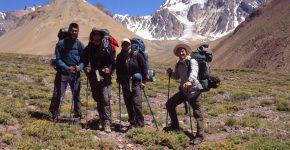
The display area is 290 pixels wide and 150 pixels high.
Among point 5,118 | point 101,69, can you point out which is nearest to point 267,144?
point 101,69

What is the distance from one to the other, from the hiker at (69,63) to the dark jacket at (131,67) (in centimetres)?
117

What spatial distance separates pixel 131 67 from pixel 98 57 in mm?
1023

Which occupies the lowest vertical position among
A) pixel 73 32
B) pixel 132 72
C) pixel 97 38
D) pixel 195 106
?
pixel 195 106

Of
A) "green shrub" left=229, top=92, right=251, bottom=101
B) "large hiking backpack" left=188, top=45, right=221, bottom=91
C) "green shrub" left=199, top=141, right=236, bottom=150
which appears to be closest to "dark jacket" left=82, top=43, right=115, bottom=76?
"large hiking backpack" left=188, top=45, right=221, bottom=91

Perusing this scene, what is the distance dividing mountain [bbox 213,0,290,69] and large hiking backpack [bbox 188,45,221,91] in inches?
2623

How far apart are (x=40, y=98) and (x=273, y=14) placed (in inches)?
3996

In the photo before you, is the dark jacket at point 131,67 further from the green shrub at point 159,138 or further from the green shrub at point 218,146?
the green shrub at point 218,146

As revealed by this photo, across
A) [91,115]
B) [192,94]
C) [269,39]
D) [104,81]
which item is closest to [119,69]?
[104,81]

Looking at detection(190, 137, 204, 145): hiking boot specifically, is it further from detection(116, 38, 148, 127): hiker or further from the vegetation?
detection(116, 38, 148, 127): hiker

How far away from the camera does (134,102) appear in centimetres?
1267

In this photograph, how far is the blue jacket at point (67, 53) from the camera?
12.6 metres

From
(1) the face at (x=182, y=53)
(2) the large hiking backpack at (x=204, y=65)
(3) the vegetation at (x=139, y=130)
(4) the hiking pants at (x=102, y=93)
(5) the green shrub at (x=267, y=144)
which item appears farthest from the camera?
(4) the hiking pants at (x=102, y=93)

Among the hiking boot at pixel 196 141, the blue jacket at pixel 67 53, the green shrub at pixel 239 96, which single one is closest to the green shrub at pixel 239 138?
the hiking boot at pixel 196 141

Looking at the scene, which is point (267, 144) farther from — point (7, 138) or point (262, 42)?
point (262, 42)
